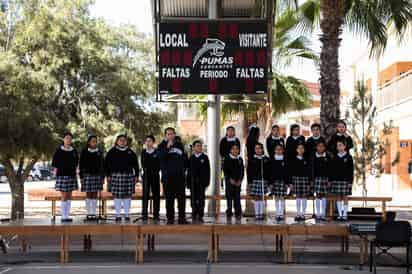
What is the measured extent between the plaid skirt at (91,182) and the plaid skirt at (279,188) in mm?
3582

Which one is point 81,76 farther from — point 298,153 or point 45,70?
point 298,153

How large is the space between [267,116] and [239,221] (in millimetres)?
9598

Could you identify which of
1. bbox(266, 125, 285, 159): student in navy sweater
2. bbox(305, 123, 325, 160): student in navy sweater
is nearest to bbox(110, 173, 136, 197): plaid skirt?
bbox(266, 125, 285, 159): student in navy sweater

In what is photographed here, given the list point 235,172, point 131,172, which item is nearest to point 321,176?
point 235,172

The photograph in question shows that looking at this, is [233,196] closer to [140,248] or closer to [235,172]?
[235,172]

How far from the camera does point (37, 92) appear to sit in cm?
2072

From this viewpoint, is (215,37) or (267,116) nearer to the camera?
(215,37)

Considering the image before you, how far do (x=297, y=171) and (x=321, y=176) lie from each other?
507 mm

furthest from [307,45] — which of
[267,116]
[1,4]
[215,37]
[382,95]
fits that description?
[382,95]

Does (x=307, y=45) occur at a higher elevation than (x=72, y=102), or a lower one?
higher

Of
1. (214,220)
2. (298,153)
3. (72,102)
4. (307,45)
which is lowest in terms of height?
(214,220)

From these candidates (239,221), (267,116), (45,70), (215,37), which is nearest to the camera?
(239,221)

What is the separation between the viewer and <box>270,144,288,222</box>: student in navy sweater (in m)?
15.3

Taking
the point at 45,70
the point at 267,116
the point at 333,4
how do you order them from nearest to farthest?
the point at 333,4 < the point at 45,70 < the point at 267,116
